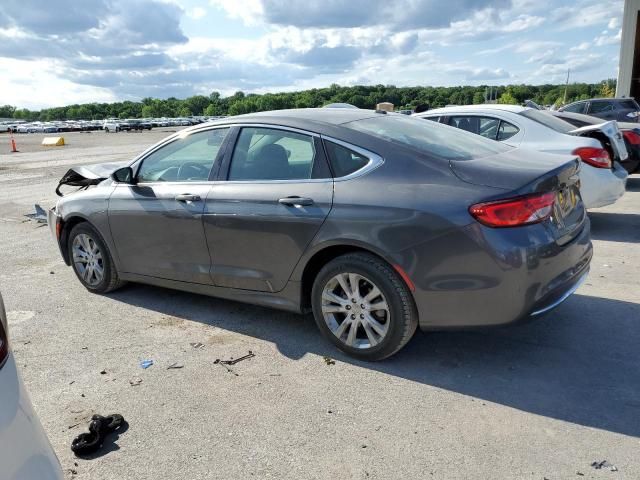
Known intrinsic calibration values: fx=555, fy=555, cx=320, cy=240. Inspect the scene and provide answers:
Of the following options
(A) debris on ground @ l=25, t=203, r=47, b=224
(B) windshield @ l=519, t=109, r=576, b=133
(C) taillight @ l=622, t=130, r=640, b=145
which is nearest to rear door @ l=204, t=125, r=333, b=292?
(B) windshield @ l=519, t=109, r=576, b=133

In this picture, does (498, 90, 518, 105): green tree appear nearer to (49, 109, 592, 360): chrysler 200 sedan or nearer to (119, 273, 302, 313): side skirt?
(49, 109, 592, 360): chrysler 200 sedan

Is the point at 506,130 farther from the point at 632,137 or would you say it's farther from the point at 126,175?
the point at 126,175

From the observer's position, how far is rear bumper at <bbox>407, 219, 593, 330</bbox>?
3166mm

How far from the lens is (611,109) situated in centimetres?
1683

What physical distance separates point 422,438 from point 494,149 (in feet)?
7.18

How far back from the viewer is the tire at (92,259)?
16.8ft

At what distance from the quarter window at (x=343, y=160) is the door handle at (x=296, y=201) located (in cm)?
26

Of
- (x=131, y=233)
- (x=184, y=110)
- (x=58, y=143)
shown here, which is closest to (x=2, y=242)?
(x=131, y=233)

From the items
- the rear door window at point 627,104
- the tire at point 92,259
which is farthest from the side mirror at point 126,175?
the rear door window at point 627,104

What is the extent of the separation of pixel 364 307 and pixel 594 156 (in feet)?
14.7

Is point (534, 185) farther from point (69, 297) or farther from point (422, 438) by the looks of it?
point (69, 297)

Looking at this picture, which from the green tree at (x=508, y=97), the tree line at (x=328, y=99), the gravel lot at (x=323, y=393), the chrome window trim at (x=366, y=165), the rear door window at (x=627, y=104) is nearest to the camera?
the gravel lot at (x=323, y=393)

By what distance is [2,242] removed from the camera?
307 inches

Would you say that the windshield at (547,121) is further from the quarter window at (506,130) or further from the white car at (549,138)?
the quarter window at (506,130)
